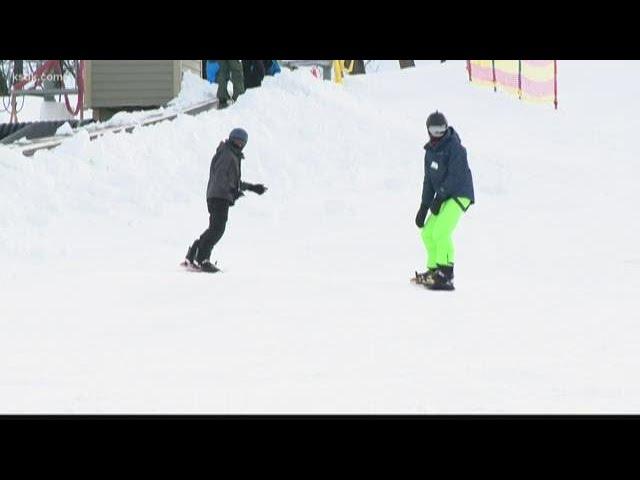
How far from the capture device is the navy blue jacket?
977cm

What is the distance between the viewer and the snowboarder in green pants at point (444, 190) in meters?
9.78

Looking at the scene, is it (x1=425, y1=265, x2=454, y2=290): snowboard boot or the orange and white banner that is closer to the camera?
(x1=425, y1=265, x2=454, y2=290): snowboard boot

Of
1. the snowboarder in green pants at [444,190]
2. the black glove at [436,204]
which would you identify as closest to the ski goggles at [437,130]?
the snowboarder in green pants at [444,190]

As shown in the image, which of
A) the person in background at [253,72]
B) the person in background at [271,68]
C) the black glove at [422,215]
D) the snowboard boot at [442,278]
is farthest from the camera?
the person in background at [271,68]

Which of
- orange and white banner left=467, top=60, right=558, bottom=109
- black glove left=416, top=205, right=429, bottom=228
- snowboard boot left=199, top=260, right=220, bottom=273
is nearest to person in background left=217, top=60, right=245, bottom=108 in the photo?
orange and white banner left=467, top=60, right=558, bottom=109

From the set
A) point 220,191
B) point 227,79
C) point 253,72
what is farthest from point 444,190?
point 253,72

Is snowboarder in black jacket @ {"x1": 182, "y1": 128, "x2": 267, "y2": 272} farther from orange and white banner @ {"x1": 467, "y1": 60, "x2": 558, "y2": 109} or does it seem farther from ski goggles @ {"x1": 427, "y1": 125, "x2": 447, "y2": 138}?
orange and white banner @ {"x1": 467, "y1": 60, "x2": 558, "y2": 109}

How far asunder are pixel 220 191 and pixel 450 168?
91.1 inches

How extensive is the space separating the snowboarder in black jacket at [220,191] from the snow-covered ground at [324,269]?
1.19 ft

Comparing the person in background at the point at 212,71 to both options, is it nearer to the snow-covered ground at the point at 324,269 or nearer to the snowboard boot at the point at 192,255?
the snow-covered ground at the point at 324,269

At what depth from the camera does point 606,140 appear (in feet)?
67.8
